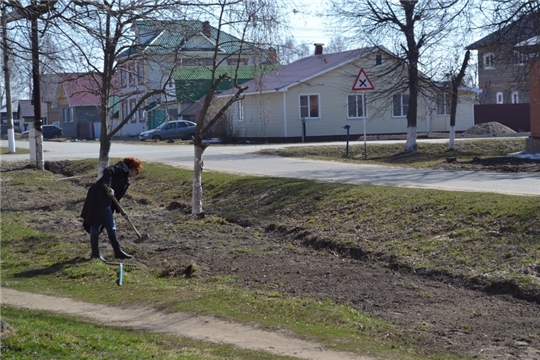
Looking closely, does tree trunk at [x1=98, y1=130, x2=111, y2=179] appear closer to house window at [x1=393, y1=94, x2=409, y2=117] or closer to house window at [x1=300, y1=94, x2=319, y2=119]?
house window at [x1=300, y1=94, x2=319, y2=119]

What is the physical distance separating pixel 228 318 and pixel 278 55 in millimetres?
7844

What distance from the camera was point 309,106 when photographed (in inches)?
1810

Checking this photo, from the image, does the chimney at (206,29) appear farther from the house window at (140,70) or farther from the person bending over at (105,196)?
the person bending over at (105,196)

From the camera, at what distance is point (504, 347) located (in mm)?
7625

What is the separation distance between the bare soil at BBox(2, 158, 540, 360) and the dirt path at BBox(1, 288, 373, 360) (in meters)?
1.18

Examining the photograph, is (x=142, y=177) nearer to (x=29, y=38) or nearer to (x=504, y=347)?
(x=29, y=38)

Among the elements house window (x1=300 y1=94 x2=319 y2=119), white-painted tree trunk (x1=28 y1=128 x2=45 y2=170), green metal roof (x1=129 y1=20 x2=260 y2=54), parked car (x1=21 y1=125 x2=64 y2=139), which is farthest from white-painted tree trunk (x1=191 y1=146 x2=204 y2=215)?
parked car (x1=21 y1=125 x2=64 y2=139)

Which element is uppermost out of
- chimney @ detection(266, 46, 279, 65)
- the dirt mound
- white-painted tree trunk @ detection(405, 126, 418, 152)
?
chimney @ detection(266, 46, 279, 65)

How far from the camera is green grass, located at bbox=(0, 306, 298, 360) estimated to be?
657 centimetres

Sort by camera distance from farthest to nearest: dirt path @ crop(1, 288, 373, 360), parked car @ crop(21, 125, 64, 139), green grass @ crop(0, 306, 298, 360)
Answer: parked car @ crop(21, 125, 64, 139)
dirt path @ crop(1, 288, 373, 360)
green grass @ crop(0, 306, 298, 360)

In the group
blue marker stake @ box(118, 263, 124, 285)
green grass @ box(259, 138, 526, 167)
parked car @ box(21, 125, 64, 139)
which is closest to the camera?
blue marker stake @ box(118, 263, 124, 285)

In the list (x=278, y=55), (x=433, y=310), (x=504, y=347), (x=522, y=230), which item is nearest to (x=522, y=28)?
(x=278, y=55)

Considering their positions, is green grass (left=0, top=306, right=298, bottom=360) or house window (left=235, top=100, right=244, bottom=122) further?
house window (left=235, top=100, right=244, bottom=122)

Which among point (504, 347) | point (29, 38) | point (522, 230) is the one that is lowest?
point (504, 347)
